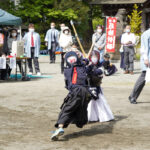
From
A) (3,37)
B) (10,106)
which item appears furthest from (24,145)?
(3,37)

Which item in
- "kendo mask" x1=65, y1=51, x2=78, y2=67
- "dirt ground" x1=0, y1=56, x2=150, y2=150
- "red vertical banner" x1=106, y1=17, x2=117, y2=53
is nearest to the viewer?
"dirt ground" x1=0, y1=56, x2=150, y2=150

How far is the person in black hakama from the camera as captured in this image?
22.6ft

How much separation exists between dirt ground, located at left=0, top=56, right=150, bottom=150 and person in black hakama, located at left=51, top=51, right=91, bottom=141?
0.82ft

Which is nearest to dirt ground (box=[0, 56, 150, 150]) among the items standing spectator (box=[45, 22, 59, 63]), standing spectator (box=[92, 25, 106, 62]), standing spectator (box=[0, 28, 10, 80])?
standing spectator (box=[0, 28, 10, 80])

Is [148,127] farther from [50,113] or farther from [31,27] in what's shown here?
[31,27]

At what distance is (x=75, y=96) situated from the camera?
695cm

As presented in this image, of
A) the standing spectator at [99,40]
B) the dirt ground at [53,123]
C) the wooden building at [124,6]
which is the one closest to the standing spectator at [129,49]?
the standing spectator at [99,40]

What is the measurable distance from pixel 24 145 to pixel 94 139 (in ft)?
3.46

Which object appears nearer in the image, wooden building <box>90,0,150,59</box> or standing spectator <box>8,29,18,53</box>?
standing spectator <box>8,29,18,53</box>

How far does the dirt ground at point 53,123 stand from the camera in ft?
21.2

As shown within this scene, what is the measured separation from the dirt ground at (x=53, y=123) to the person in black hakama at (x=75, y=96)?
0.25 m

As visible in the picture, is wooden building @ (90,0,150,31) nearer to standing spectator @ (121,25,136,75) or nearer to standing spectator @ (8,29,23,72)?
standing spectator @ (121,25,136,75)

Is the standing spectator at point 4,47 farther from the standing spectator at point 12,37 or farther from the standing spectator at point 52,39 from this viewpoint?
the standing spectator at point 52,39

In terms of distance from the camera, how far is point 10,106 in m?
9.93
